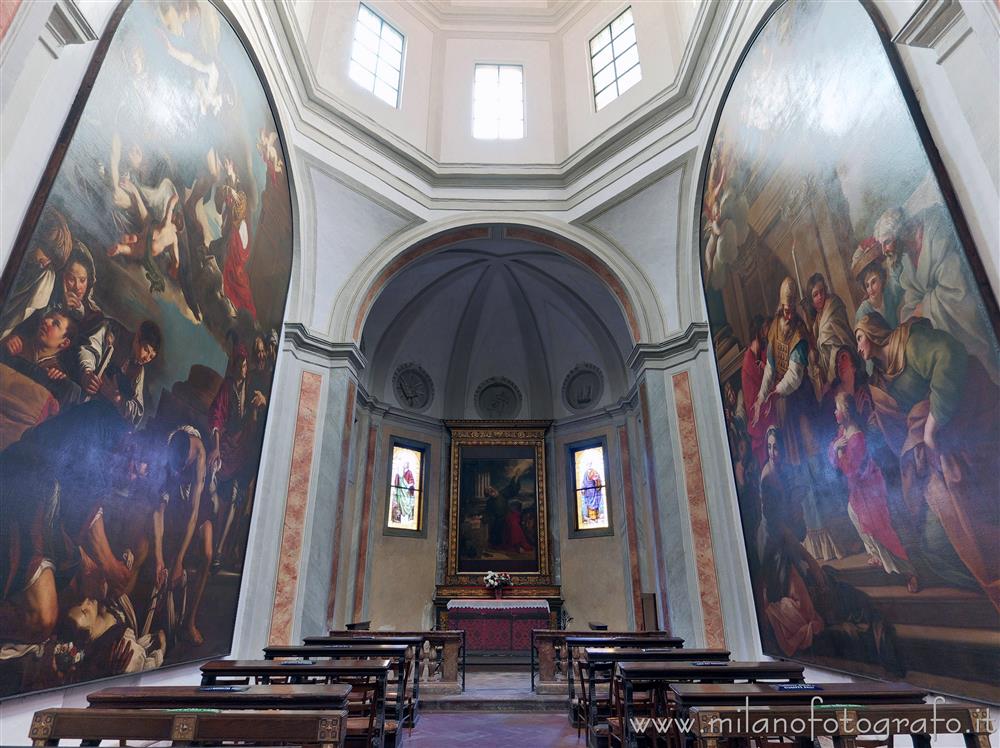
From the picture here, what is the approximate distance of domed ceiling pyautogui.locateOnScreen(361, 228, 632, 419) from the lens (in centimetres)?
1220

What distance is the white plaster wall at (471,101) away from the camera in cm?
1097

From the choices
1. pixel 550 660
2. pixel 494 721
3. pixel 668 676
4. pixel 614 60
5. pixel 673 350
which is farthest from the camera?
pixel 614 60

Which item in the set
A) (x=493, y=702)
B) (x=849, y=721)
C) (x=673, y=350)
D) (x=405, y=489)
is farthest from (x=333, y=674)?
(x=405, y=489)

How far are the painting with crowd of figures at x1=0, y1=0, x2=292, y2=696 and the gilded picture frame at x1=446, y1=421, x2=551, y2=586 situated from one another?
22.1ft

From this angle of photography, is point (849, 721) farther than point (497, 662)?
No

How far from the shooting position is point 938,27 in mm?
3602

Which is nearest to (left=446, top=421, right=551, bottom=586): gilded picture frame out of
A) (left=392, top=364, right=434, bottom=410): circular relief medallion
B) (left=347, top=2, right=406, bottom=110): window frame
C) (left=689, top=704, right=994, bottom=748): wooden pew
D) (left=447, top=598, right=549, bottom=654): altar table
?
(left=392, top=364, right=434, bottom=410): circular relief medallion

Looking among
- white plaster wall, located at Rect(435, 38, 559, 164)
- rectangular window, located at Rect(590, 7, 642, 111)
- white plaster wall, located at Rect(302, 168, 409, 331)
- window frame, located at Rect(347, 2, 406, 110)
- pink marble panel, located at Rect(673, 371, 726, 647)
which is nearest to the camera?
pink marble panel, located at Rect(673, 371, 726, 647)

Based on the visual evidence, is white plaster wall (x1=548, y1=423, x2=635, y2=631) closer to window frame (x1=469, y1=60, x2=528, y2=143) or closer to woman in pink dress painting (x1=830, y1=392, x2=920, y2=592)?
window frame (x1=469, y1=60, x2=528, y2=143)

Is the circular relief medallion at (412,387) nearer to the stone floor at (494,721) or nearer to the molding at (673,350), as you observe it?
the molding at (673,350)

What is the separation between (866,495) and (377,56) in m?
10.7

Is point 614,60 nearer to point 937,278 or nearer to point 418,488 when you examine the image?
point 937,278

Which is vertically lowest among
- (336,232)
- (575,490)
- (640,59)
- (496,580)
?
(496,580)

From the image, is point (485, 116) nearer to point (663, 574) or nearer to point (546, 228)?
point (546, 228)
